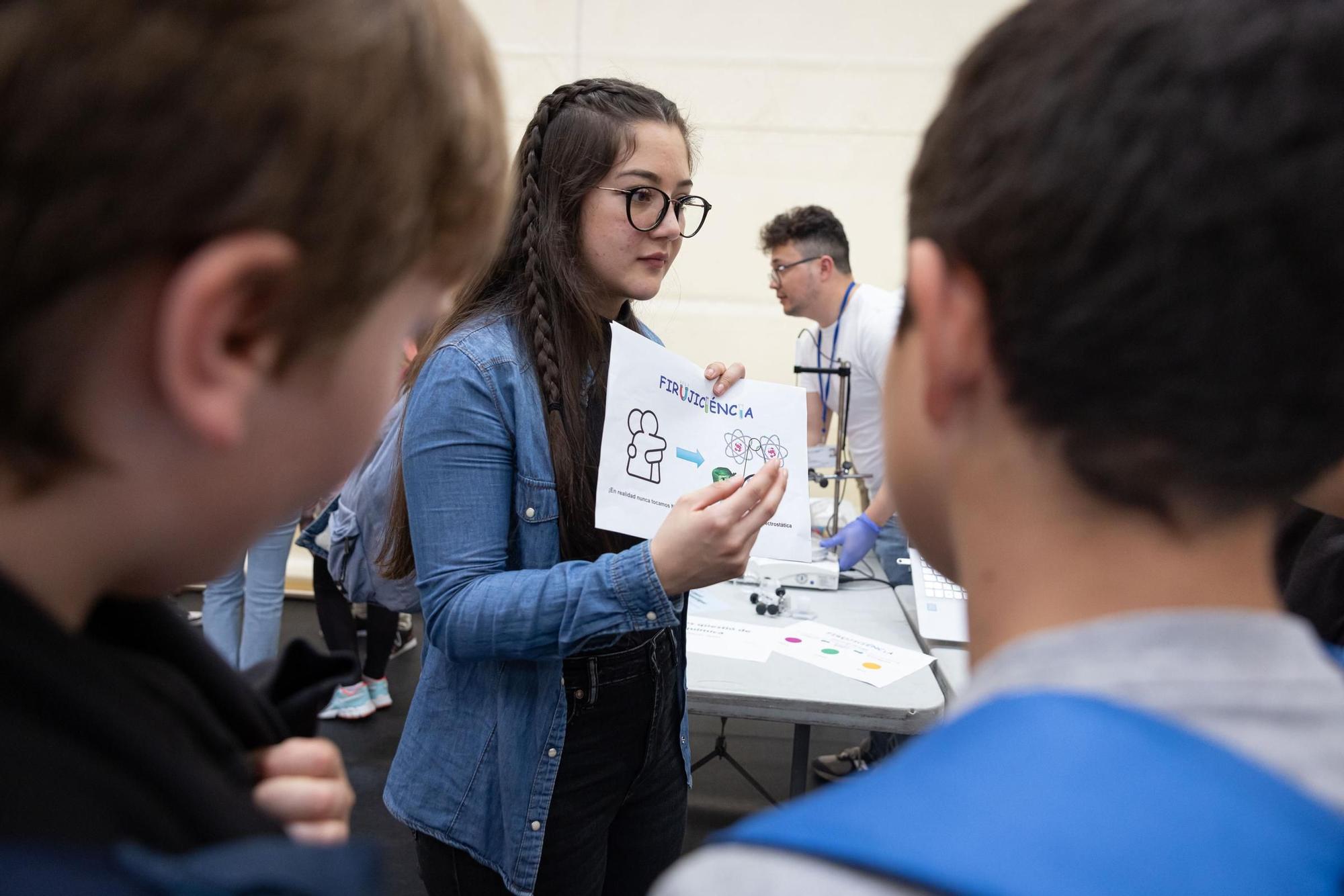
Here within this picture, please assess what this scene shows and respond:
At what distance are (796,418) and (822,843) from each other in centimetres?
121

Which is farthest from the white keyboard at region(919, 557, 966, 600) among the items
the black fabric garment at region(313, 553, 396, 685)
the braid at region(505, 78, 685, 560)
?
the black fabric garment at region(313, 553, 396, 685)

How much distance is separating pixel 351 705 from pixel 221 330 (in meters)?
3.57

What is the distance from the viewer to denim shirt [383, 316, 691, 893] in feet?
3.78

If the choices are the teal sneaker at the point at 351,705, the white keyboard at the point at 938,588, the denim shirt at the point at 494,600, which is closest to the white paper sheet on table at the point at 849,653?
the white keyboard at the point at 938,588

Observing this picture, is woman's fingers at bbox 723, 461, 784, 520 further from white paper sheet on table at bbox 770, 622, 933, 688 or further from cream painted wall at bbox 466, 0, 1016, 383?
cream painted wall at bbox 466, 0, 1016, 383

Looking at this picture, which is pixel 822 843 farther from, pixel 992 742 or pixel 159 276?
pixel 159 276

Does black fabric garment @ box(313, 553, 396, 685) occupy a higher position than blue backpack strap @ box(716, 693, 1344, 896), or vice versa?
blue backpack strap @ box(716, 693, 1344, 896)

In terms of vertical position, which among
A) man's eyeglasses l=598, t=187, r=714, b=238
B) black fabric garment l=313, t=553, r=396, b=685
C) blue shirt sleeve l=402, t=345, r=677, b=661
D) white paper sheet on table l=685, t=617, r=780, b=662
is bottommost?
black fabric garment l=313, t=553, r=396, b=685

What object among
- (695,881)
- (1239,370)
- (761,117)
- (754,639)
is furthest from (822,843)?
(761,117)

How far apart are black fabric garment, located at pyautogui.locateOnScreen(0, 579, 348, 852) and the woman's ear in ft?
0.39

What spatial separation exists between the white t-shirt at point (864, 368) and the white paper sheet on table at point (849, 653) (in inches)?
51.7

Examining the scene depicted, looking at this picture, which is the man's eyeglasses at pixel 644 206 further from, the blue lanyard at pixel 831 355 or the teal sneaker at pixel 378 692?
the teal sneaker at pixel 378 692

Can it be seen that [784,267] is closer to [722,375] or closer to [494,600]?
[722,375]

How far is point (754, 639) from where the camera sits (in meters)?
2.15
